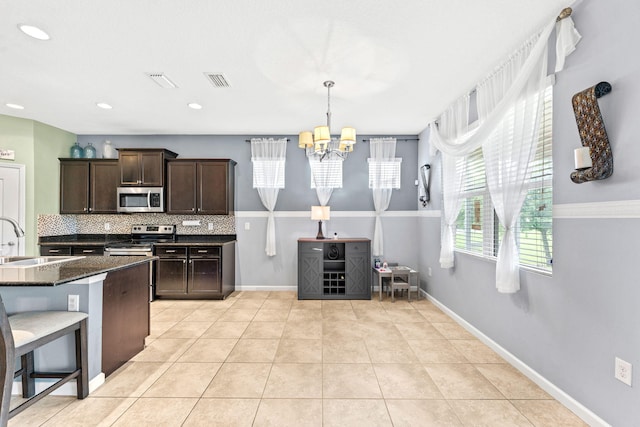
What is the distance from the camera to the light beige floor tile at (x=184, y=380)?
7.06 ft

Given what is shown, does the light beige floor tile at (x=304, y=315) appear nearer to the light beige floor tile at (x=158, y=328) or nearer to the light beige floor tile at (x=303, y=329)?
the light beige floor tile at (x=303, y=329)

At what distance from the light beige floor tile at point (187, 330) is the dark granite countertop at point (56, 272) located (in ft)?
3.57

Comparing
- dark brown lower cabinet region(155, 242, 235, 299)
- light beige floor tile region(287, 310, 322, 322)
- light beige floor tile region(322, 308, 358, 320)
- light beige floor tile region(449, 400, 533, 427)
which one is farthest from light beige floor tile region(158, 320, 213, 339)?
light beige floor tile region(449, 400, 533, 427)

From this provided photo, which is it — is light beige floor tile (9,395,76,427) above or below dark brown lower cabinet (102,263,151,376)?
below

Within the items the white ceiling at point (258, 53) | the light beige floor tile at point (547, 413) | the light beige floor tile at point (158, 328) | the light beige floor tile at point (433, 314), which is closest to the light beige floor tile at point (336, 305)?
the light beige floor tile at point (433, 314)

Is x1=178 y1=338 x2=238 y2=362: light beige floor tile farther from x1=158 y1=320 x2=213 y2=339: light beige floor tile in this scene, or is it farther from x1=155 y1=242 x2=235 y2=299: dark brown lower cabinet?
x1=155 y1=242 x2=235 y2=299: dark brown lower cabinet

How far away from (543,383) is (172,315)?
399 centimetres

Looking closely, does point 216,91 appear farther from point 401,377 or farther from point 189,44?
point 401,377

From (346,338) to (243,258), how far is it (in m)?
2.60

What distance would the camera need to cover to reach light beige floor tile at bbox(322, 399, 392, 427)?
72.0 inches

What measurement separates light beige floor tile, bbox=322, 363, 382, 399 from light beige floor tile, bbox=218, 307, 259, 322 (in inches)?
60.8

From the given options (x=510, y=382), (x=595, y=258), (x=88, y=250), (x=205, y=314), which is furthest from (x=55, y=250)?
(x=595, y=258)

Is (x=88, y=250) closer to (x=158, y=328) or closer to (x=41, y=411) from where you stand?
(x=158, y=328)

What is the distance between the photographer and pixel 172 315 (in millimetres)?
3818
